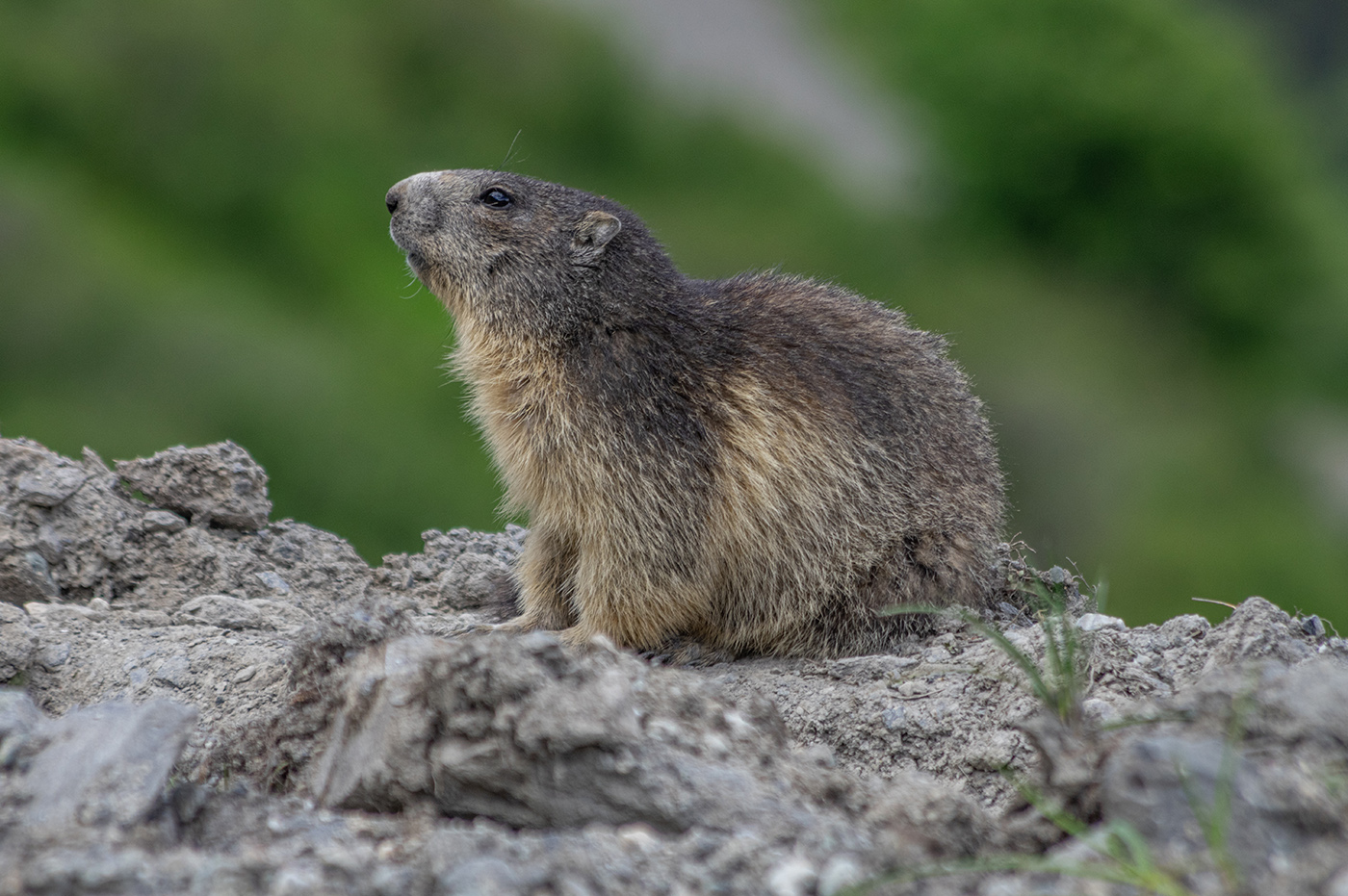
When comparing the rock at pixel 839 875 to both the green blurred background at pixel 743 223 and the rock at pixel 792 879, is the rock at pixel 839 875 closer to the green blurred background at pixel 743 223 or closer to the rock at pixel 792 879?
the rock at pixel 792 879

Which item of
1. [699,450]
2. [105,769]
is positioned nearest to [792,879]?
[105,769]

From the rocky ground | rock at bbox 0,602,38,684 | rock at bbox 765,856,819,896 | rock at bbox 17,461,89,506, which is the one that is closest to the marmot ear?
the rocky ground

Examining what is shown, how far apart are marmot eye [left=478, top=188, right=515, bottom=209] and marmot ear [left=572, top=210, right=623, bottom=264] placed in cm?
42

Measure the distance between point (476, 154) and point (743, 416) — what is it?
18203 millimetres

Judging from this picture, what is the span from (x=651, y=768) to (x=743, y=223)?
2399 centimetres

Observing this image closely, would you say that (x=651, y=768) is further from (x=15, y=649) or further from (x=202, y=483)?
(x=202, y=483)

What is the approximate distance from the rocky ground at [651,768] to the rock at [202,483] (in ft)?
4.60

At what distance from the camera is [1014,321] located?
2877 cm

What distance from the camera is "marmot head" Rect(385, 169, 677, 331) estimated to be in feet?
20.6

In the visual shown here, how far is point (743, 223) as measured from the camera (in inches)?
1059

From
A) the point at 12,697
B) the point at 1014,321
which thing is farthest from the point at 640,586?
the point at 1014,321

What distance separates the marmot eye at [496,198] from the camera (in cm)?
654

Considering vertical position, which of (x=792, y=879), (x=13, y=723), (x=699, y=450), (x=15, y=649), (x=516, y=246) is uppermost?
(x=516, y=246)

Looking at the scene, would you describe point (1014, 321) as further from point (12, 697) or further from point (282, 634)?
point (12, 697)
